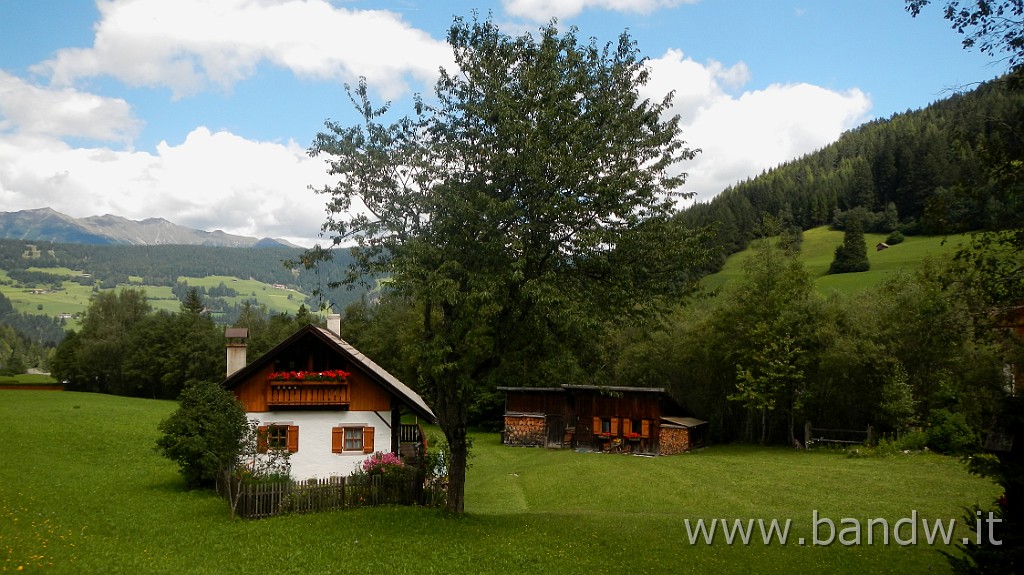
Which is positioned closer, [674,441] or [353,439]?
[353,439]

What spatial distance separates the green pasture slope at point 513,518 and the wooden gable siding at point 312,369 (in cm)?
422

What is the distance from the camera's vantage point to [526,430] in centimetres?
4612

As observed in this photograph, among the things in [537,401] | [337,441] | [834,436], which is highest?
[337,441]

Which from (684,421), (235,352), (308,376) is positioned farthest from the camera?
(684,421)

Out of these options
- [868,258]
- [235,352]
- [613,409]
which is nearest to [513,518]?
[235,352]

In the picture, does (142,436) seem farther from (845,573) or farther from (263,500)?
(845,573)

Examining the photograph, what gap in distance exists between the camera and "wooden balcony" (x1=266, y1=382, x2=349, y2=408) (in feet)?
85.8

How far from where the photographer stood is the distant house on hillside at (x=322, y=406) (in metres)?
26.2

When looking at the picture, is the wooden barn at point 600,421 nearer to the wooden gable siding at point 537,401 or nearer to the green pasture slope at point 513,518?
the wooden gable siding at point 537,401

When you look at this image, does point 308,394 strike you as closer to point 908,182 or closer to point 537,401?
point 537,401

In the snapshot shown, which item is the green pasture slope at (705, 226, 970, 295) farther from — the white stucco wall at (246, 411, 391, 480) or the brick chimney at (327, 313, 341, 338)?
the white stucco wall at (246, 411, 391, 480)

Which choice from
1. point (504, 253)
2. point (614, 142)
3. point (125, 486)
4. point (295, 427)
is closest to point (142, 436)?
point (125, 486)

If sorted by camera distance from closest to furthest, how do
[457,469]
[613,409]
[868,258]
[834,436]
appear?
1. [457,469]
2. [834,436]
3. [613,409]
4. [868,258]

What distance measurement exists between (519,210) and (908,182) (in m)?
91.1
